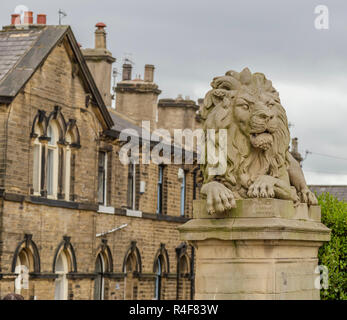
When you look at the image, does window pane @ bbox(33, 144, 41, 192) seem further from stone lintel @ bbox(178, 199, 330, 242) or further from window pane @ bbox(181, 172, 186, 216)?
stone lintel @ bbox(178, 199, 330, 242)

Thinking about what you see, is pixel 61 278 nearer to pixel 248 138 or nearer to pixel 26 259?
pixel 26 259

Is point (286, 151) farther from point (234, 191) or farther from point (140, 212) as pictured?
point (140, 212)

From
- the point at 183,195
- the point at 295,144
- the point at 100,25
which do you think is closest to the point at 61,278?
the point at 100,25

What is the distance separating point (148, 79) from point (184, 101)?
402cm

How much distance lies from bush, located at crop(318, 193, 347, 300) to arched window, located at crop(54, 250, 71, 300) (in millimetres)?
16559

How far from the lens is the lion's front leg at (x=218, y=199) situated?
435 inches

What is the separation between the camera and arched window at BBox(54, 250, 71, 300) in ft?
122

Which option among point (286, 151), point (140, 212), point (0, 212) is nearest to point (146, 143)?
point (140, 212)

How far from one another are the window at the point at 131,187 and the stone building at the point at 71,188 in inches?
1.9

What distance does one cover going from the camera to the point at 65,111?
37.5 metres

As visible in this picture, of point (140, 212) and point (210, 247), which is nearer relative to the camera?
point (210, 247)

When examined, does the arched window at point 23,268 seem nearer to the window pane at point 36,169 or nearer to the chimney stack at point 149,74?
the window pane at point 36,169

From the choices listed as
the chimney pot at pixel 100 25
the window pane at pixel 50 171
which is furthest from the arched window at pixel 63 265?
the chimney pot at pixel 100 25

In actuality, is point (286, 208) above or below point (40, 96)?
below
